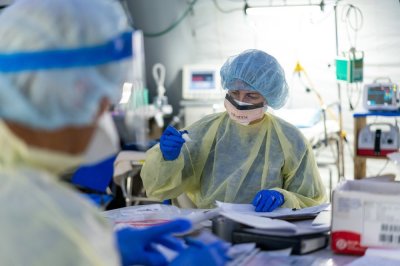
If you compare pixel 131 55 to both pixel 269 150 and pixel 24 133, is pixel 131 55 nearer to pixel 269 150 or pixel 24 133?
pixel 24 133

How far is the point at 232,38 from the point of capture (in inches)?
221

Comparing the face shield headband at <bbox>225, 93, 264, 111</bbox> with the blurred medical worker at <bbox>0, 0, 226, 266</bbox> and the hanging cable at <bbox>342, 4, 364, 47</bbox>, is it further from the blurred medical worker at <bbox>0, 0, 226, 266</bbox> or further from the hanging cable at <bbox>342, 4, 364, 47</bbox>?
the hanging cable at <bbox>342, 4, 364, 47</bbox>

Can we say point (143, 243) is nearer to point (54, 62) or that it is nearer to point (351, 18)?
point (54, 62)

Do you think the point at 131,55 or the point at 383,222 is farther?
the point at 383,222

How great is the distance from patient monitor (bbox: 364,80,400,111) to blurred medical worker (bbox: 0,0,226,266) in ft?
10.7

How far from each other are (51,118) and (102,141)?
14cm

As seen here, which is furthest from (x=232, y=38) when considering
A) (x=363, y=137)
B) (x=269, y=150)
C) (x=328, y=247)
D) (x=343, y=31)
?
(x=328, y=247)

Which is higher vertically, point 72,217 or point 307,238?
point 72,217

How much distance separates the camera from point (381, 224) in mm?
1730

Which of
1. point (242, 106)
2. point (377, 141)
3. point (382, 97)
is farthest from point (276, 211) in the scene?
point (382, 97)

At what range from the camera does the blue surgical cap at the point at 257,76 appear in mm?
2619

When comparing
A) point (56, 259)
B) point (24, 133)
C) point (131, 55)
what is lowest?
point (56, 259)

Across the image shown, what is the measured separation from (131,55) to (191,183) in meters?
1.44

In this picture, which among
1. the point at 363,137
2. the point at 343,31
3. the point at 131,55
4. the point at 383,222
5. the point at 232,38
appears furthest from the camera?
the point at 232,38
